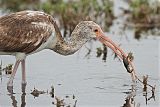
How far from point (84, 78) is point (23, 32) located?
143cm

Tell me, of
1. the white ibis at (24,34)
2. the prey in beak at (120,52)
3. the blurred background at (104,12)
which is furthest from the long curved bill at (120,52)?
the blurred background at (104,12)

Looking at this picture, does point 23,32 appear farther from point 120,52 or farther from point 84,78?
point 120,52

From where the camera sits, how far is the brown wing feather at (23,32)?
10.7 m

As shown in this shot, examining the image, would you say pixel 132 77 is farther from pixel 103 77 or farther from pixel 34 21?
pixel 34 21

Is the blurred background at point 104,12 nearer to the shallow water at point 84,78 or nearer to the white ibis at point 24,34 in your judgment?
the shallow water at point 84,78

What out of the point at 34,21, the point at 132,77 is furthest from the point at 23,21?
the point at 132,77

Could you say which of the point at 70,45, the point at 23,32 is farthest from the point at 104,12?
the point at 23,32

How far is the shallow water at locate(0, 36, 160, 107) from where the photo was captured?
10203 mm

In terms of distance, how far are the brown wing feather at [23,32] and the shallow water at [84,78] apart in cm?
65

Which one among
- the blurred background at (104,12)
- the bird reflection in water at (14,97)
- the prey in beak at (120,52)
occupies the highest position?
the blurred background at (104,12)

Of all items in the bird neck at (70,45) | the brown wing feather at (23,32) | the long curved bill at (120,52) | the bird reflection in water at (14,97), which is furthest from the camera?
the bird neck at (70,45)

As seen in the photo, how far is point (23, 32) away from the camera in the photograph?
10797 millimetres

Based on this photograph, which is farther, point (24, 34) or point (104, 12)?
point (104, 12)

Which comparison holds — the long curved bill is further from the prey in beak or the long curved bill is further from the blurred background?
the blurred background
